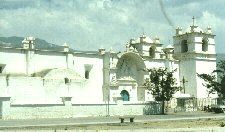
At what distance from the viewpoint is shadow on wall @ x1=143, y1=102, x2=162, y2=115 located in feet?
170

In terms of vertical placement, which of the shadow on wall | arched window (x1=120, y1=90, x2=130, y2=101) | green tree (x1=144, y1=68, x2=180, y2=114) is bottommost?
the shadow on wall

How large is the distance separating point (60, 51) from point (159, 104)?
12.5 meters

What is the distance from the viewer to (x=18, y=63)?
163 ft

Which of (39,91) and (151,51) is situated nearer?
(39,91)

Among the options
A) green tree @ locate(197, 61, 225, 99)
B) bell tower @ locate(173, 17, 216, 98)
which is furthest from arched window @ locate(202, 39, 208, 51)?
green tree @ locate(197, 61, 225, 99)

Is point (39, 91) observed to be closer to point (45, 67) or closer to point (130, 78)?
point (45, 67)

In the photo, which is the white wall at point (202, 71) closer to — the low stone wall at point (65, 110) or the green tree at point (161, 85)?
the green tree at point (161, 85)

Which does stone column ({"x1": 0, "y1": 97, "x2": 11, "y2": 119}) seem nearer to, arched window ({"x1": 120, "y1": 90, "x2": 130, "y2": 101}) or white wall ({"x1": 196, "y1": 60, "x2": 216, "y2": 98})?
arched window ({"x1": 120, "y1": 90, "x2": 130, "y2": 101})

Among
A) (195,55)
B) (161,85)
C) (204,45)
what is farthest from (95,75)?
(204,45)

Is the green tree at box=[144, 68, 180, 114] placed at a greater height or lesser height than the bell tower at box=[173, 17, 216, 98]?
lesser

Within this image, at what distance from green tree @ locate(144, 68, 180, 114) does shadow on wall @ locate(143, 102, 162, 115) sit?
2.21 feet

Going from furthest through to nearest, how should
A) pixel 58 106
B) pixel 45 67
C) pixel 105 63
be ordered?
pixel 105 63, pixel 45 67, pixel 58 106

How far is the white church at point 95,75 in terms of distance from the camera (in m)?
45.1

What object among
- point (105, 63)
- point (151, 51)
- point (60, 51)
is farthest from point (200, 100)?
point (60, 51)
